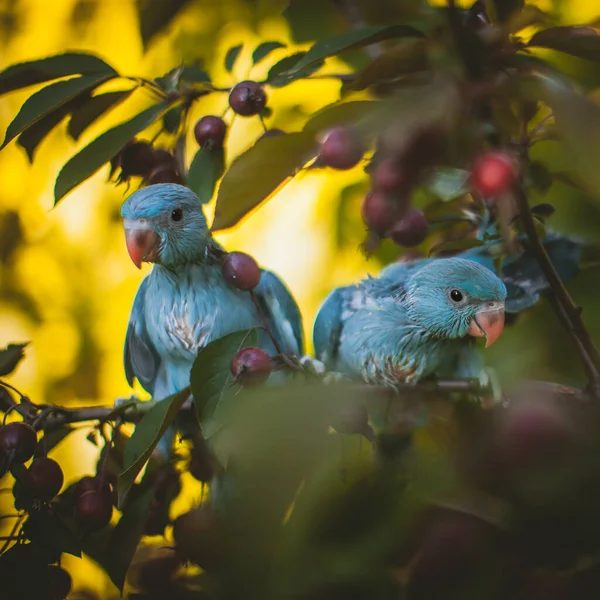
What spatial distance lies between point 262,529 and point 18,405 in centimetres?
67

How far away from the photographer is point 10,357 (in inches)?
41.4

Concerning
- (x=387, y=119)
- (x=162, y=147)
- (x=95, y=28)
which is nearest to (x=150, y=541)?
(x=162, y=147)

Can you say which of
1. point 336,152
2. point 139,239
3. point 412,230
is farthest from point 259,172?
point 139,239

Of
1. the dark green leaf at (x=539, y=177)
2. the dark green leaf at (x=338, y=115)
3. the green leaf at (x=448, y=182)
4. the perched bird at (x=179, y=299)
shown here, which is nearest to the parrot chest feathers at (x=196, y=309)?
the perched bird at (x=179, y=299)

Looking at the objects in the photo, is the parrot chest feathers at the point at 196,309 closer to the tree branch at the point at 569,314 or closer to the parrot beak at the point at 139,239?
the parrot beak at the point at 139,239

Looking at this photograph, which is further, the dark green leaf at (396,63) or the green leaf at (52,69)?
the green leaf at (52,69)

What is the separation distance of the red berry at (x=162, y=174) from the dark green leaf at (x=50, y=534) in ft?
1.74

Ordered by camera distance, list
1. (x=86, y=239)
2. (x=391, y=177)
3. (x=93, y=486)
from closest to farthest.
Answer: (x=391, y=177) → (x=93, y=486) → (x=86, y=239)

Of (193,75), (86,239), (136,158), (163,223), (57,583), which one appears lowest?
(57,583)

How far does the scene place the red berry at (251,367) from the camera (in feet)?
2.73

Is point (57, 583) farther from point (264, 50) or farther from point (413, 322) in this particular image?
point (264, 50)

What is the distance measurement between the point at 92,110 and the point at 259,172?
481 millimetres

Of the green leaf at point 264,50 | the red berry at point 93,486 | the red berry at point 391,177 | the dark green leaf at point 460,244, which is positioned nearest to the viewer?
the red berry at point 391,177

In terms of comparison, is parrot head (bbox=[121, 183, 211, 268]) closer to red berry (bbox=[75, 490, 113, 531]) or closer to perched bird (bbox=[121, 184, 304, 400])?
perched bird (bbox=[121, 184, 304, 400])
